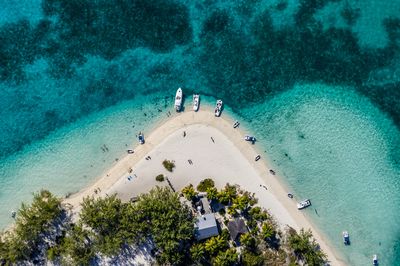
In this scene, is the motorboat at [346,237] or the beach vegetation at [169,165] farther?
the beach vegetation at [169,165]

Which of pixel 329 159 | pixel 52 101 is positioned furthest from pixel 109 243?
pixel 329 159

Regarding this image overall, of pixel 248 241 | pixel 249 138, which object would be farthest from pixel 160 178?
pixel 248 241

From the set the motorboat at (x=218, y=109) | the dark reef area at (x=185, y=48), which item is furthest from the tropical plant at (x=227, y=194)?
the dark reef area at (x=185, y=48)

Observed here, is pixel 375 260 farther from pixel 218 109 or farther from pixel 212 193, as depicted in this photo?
pixel 218 109

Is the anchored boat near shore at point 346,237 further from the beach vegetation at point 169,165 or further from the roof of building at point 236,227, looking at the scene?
the beach vegetation at point 169,165

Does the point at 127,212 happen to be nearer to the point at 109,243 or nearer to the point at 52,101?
the point at 109,243

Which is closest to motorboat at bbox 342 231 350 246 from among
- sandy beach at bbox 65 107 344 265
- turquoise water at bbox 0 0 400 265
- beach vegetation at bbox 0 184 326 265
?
sandy beach at bbox 65 107 344 265

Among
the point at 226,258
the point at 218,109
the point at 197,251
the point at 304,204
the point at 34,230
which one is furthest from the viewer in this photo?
the point at 218,109
